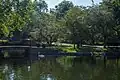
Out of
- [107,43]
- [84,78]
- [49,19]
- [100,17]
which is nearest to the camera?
[84,78]

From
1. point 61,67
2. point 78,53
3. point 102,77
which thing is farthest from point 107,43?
point 102,77

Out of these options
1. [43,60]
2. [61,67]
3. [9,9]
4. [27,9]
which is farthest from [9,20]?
[43,60]

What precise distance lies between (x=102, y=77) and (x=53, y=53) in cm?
2602

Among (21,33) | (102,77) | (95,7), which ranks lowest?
(102,77)

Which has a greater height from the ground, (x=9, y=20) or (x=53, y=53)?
(x=9, y=20)

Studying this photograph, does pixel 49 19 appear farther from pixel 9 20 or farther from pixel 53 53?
pixel 9 20

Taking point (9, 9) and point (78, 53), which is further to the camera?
point (78, 53)

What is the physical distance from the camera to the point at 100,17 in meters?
68.8

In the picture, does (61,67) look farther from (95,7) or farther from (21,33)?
(21,33)

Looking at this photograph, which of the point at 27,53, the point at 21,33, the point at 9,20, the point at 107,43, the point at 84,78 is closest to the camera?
the point at 84,78

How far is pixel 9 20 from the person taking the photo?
3866 centimetres

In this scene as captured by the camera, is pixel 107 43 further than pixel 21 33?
No

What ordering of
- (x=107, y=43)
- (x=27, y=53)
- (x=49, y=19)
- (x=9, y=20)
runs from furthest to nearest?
(x=49, y=19)
(x=107, y=43)
(x=27, y=53)
(x=9, y=20)

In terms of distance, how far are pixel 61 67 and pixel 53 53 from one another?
15.6m
